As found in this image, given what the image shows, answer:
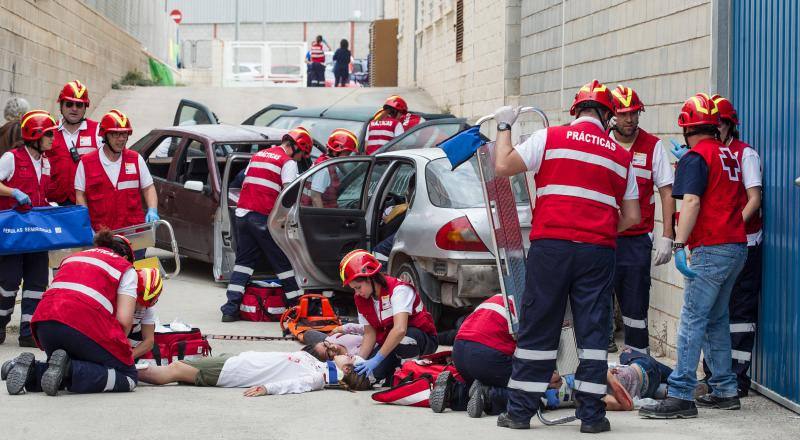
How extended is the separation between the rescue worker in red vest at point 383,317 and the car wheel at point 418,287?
5.41 ft

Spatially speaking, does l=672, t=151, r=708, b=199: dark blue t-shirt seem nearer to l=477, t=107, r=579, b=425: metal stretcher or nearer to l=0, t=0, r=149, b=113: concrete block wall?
l=477, t=107, r=579, b=425: metal stretcher

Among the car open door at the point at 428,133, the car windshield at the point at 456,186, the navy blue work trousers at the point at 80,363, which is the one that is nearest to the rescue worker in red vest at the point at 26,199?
the navy blue work trousers at the point at 80,363

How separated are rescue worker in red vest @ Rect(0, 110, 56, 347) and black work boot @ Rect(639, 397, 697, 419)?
491cm

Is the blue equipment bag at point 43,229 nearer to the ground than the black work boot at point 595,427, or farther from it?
farther from it

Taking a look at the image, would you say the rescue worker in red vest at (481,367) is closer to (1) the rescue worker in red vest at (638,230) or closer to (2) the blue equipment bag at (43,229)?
(1) the rescue worker in red vest at (638,230)

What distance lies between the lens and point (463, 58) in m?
22.8

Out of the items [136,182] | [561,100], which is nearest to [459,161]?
[136,182]

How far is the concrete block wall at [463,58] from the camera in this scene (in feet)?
62.8

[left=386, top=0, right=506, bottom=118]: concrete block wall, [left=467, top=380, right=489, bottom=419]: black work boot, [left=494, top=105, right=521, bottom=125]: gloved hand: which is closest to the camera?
[left=494, top=105, right=521, bottom=125]: gloved hand

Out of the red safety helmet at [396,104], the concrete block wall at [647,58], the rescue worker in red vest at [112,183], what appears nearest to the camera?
the concrete block wall at [647,58]

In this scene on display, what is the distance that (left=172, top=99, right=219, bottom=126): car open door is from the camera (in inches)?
673

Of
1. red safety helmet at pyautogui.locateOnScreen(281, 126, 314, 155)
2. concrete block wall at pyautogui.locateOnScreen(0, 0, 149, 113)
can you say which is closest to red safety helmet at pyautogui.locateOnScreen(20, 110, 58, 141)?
red safety helmet at pyautogui.locateOnScreen(281, 126, 314, 155)

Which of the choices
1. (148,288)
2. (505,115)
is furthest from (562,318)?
(148,288)

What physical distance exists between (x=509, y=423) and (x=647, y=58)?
4.66 meters
